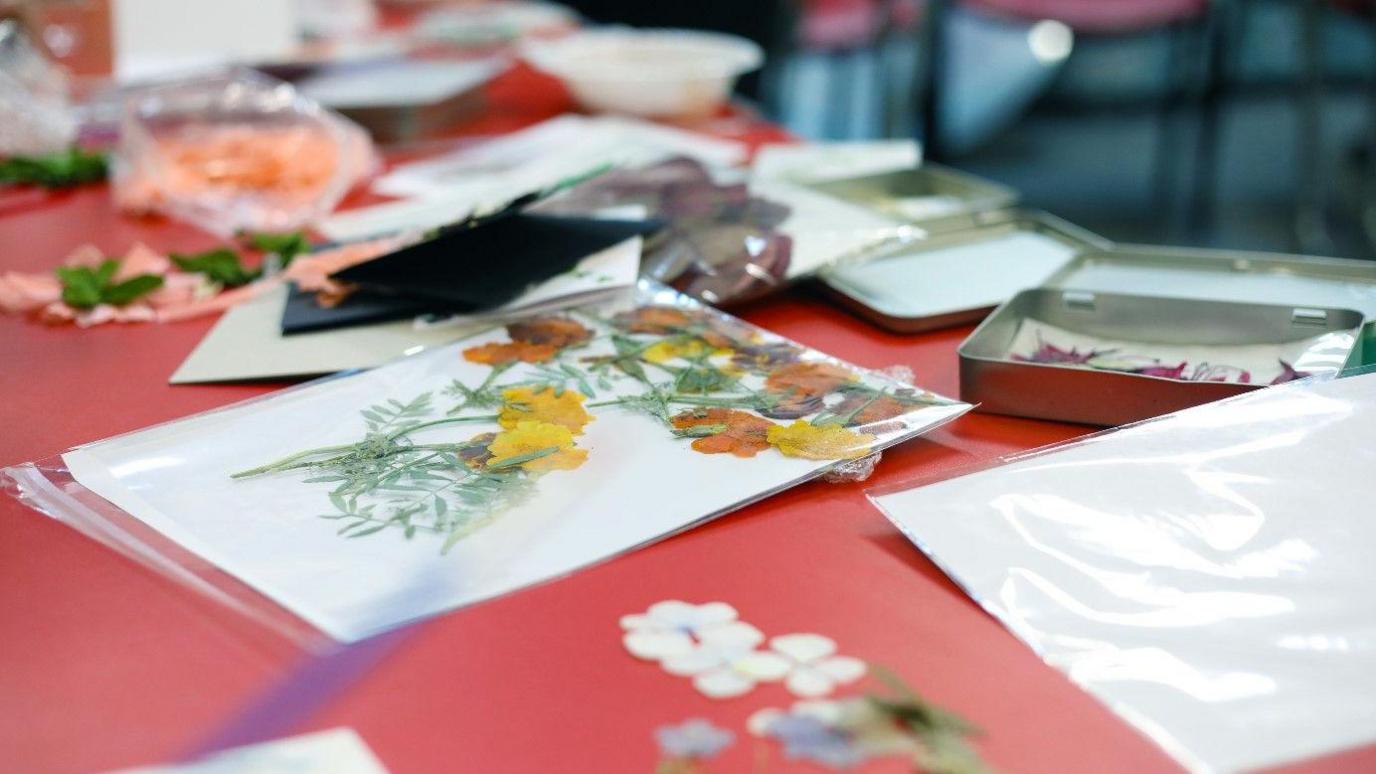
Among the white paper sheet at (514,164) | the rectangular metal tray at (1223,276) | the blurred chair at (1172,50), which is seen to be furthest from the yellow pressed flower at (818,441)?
the blurred chair at (1172,50)

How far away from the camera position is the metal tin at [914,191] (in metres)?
A: 0.98

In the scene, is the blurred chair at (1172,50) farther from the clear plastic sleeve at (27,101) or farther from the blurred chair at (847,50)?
the clear plastic sleeve at (27,101)

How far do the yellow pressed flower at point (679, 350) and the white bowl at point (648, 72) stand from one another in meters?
0.73

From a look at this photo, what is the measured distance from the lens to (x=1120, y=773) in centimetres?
38

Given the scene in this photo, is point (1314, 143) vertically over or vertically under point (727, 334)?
under

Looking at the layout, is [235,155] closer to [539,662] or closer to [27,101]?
[27,101]

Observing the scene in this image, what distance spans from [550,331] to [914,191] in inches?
16.7

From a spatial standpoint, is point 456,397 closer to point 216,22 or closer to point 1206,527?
point 1206,527

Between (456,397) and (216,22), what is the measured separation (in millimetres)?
1269

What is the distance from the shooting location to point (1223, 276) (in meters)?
0.76

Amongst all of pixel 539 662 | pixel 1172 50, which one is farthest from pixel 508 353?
pixel 1172 50

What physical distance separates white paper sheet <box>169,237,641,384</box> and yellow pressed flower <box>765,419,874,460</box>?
20 centimetres

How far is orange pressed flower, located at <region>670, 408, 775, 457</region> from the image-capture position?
1.89 ft

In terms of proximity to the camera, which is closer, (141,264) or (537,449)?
(537,449)
